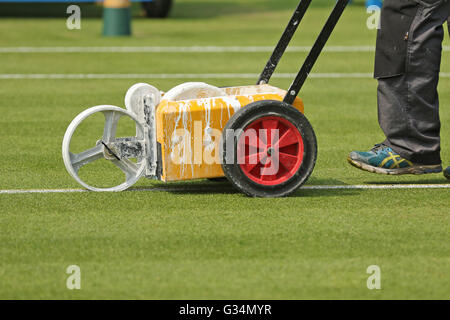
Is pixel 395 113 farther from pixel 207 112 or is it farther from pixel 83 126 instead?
pixel 83 126

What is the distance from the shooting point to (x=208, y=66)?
40.0 ft

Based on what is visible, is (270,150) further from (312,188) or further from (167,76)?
(167,76)

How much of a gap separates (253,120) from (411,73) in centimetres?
119

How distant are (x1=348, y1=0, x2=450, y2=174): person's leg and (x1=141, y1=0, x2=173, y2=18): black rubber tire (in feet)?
43.2

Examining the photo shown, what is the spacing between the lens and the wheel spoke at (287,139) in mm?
5602

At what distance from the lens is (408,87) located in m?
6.06

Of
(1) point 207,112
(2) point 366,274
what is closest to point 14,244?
(1) point 207,112

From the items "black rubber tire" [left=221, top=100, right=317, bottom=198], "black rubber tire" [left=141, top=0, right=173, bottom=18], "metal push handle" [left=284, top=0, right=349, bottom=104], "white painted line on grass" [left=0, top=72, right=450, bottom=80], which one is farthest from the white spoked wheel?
"black rubber tire" [left=141, top=0, right=173, bottom=18]

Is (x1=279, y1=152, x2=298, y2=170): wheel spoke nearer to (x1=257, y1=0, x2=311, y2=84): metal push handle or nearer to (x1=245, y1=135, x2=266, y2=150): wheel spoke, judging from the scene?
(x1=245, y1=135, x2=266, y2=150): wheel spoke

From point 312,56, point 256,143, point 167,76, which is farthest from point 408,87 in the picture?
point 167,76

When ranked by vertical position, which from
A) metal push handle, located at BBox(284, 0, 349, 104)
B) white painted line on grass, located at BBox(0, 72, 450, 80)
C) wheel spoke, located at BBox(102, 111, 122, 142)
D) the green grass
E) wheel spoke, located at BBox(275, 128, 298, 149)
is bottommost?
the green grass

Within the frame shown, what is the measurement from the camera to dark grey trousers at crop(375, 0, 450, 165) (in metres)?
5.96

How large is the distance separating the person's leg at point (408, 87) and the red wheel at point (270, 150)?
72 centimetres

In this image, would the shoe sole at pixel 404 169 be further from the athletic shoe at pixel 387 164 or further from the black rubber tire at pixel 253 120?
the black rubber tire at pixel 253 120
